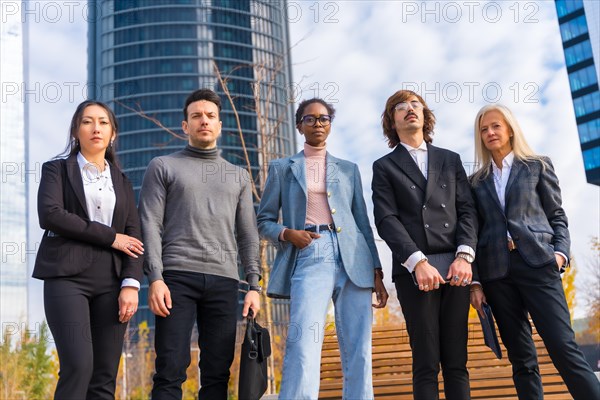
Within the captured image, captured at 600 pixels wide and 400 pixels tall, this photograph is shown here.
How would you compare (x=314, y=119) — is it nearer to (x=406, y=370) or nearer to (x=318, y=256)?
(x=318, y=256)

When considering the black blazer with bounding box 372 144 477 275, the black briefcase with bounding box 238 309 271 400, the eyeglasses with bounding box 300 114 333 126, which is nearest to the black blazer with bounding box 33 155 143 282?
the black briefcase with bounding box 238 309 271 400

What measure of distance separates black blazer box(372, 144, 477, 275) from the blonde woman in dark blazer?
0.17 m

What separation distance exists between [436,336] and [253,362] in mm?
1183

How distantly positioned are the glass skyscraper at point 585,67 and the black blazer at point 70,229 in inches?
2550

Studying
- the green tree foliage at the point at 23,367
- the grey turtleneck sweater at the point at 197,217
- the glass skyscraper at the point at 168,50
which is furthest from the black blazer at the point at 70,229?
the glass skyscraper at the point at 168,50

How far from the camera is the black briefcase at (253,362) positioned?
153 inches

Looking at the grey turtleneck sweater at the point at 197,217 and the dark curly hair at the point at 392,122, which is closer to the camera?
the grey turtleneck sweater at the point at 197,217

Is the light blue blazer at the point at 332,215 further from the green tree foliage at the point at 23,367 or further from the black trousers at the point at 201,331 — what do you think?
the green tree foliage at the point at 23,367

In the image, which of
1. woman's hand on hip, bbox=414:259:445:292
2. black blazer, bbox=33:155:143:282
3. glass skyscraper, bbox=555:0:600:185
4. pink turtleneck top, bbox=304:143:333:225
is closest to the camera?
black blazer, bbox=33:155:143:282

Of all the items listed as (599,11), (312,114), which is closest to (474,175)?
(312,114)

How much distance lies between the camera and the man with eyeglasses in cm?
388

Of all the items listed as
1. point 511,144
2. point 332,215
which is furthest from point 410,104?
point 332,215

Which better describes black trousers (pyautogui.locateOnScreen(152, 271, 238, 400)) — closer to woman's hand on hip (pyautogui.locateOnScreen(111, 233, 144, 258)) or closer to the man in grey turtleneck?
the man in grey turtleneck

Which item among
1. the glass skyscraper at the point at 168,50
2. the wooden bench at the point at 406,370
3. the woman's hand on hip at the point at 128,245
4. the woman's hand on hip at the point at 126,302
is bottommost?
the wooden bench at the point at 406,370
